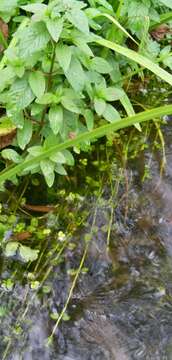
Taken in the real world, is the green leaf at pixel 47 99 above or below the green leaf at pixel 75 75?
below

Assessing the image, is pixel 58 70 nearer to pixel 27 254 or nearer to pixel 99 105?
pixel 99 105

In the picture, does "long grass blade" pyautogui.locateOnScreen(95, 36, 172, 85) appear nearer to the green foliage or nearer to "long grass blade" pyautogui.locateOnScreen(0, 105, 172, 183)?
the green foliage

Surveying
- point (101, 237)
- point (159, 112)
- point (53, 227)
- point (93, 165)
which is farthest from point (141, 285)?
point (159, 112)

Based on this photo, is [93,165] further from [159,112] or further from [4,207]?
[159,112]

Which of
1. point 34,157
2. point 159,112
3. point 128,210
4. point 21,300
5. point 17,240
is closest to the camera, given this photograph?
point 159,112

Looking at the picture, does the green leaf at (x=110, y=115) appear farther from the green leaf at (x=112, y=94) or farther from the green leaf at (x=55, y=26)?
the green leaf at (x=55, y=26)

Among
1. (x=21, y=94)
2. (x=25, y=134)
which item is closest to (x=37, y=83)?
(x=21, y=94)

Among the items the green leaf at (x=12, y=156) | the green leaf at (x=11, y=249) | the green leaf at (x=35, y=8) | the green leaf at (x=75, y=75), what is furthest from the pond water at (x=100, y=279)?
the green leaf at (x=35, y=8)

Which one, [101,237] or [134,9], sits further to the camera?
[101,237]
